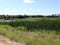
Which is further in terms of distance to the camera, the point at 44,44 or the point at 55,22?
the point at 55,22

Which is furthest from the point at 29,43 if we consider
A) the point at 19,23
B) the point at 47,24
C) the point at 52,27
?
the point at 19,23

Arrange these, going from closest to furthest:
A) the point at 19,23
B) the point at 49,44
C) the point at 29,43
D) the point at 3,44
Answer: the point at 3,44 → the point at 29,43 → the point at 49,44 → the point at 19,23

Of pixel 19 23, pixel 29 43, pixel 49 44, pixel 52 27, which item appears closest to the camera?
pixel 29 43

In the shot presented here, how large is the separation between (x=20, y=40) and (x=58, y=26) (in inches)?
885

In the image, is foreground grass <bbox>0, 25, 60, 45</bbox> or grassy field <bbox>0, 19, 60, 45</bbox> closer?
foreground grass <bbox>0, 25, 60, 45</bbox>

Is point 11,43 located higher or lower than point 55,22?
higher

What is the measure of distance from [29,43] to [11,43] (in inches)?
43.0

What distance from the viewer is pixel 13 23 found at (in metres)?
40.4

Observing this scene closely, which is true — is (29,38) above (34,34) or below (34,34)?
above

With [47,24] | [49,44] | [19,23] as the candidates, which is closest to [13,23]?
[19,23]

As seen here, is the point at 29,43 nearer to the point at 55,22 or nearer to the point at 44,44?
the point at 44,44

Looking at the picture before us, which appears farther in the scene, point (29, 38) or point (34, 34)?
point (34, 34)

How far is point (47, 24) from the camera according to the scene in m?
37.5

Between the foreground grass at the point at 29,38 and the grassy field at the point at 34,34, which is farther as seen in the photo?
the grassy field at the point at 34,34
